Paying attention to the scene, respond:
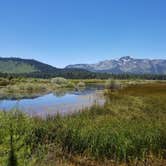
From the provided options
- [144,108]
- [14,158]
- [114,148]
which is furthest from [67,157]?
[144,108]

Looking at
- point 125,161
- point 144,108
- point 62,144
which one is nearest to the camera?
point 125,161

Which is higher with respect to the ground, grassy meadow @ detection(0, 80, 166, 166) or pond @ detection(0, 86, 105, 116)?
grassy meadow @ detection(0, 80, 166, 166)

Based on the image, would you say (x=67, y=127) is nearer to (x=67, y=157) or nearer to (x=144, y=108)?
(x=67, y=157)

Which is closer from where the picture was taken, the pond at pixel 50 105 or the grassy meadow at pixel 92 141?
the grassy meadow at pixel 92 141

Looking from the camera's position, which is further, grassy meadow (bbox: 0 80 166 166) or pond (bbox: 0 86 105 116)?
pond (bbox: 0 86 105 116)

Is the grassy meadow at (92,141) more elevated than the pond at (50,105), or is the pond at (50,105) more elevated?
the grassy meadow at (92,141)

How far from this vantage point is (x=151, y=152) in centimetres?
1127

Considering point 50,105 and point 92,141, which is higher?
point 92,141

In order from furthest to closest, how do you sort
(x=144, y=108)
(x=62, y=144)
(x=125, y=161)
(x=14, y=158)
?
(x=144, y=108) < (x=62, y=144) < (x=125, y=161) < (x=14, y=158)

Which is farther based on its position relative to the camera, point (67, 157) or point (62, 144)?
point (62, 144)

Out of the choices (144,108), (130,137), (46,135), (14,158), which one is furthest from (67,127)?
(144,108)

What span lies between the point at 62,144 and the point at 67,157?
1.04 m

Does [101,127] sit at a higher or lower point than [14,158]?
lower

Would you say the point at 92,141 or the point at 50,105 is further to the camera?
the point at 50,105
